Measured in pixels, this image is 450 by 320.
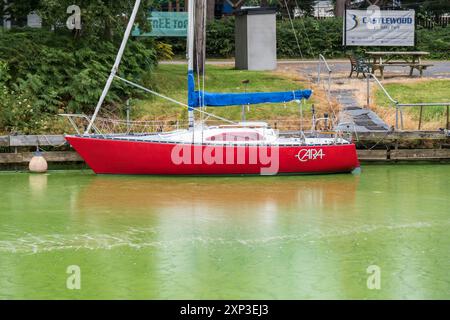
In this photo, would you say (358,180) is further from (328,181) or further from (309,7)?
(309,7)

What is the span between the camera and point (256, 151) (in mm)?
27375

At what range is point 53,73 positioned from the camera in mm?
32531

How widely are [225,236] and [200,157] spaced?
760 centimetres

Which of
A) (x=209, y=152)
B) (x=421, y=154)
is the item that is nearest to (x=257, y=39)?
(x=421, y=154)

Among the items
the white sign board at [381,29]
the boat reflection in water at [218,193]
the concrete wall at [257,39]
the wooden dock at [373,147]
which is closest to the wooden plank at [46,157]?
the wooden dock at [373,147]

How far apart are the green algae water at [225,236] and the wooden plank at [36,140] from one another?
4.33 ft

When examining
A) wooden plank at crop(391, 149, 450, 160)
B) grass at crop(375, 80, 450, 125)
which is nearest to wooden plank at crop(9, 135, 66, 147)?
wooden plank at crop(391, 149, 450, 160)

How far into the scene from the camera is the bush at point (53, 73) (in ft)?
99.2

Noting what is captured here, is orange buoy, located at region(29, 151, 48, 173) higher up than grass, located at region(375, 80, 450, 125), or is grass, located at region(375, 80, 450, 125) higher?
grass, located at region(375, 80, 450, 125)

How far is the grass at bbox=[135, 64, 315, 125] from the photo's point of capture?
3192 cm

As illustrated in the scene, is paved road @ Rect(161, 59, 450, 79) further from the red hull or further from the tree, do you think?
the red hull

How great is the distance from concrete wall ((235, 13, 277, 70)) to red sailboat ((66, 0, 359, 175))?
10908 millimetres

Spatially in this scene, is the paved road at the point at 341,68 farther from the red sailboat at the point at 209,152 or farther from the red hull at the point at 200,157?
the red hull at the point at 200,157
